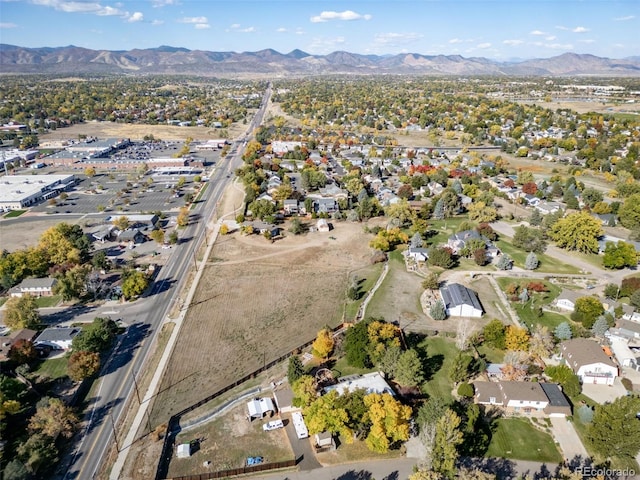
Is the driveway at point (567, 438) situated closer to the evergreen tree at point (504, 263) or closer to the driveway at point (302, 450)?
the driveway at point (302, 450)

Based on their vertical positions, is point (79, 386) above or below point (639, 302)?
below

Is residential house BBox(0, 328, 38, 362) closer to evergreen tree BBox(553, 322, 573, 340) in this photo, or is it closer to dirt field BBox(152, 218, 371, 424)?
dirt field BBox(152, 218, 371, 424)

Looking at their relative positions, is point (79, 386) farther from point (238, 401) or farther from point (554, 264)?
point (554, 264)

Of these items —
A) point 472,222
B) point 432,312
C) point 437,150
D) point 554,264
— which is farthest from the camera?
point 437,150

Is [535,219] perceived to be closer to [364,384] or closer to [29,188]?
[364,384]

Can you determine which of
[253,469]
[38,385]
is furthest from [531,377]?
[38,385]

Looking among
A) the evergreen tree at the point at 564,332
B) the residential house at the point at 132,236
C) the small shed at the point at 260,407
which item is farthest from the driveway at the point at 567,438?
the residential house at the point at 132,236
